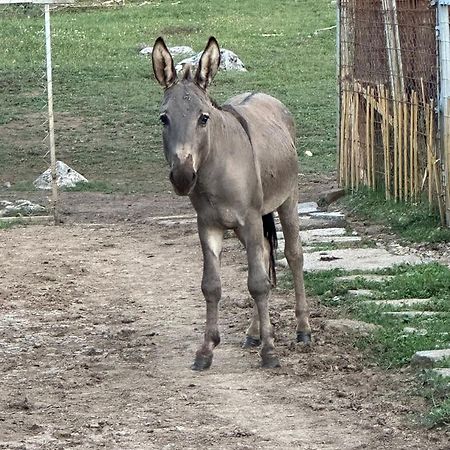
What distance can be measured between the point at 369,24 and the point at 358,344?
22.0 feet

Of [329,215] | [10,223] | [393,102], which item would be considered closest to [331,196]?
[329,215]

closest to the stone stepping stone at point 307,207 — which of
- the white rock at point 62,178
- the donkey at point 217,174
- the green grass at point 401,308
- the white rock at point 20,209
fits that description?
the white rock at point 20,209

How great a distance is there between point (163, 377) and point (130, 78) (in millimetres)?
17305

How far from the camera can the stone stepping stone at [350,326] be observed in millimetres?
8070

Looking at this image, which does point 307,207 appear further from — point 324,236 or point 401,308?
point 401,308

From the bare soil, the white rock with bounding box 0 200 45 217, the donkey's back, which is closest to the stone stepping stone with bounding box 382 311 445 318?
the bare soil

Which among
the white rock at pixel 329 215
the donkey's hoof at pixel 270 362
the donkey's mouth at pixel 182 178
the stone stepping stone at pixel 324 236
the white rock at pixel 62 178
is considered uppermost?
the donkey's mouth at pixel 182 178

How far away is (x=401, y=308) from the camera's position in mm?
8523

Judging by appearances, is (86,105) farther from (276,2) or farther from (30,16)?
(276,2)

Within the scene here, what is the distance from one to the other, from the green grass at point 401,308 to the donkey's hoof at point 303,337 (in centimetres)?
35

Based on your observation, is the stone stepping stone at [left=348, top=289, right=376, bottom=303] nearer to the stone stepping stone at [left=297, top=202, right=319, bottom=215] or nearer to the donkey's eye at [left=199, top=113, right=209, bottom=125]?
the donkey's eye at [left=199, top=113, right=209, bottom=125]

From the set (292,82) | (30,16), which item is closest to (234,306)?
(292,82)

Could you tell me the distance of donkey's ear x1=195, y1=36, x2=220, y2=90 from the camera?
742 centimetres

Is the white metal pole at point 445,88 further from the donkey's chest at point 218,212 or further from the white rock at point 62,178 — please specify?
the white rock at point 62,178
